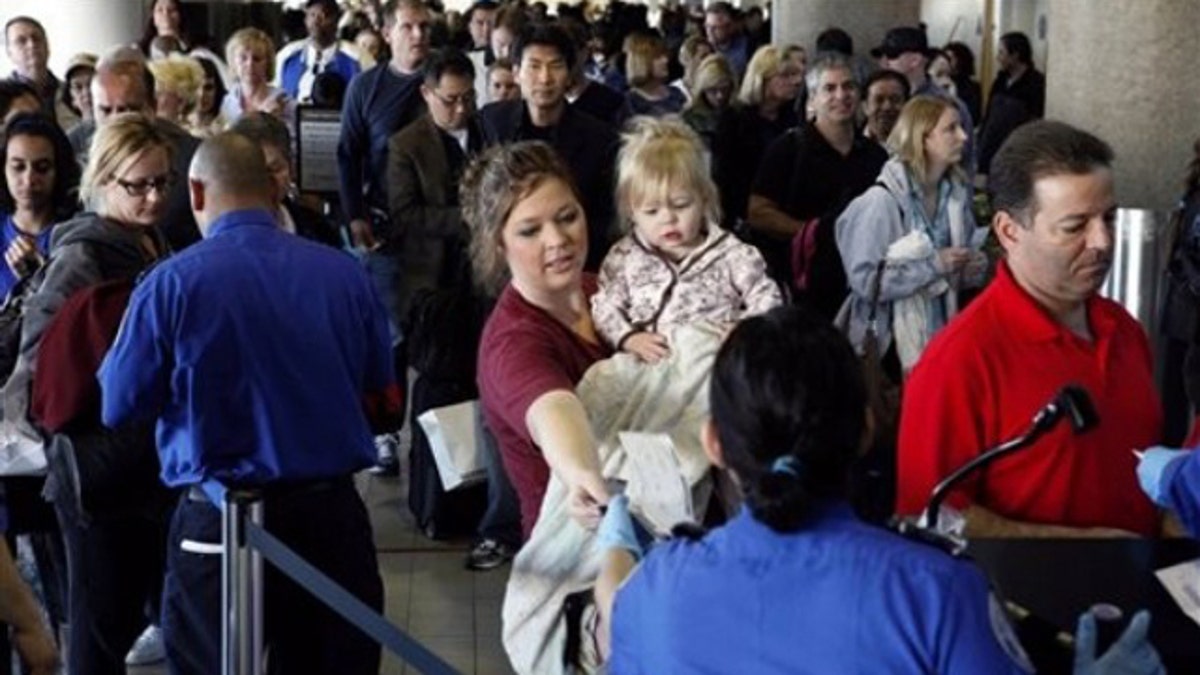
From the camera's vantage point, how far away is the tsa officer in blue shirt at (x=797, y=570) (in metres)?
2.33

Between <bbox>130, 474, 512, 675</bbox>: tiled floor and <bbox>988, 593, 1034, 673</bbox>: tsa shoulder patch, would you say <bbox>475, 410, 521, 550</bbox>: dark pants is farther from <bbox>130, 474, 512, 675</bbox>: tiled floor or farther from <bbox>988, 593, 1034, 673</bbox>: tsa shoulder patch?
<bbox>988, 593, 1034, 673</bbox>: tsa shoulder patch

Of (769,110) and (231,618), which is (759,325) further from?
(769,110)

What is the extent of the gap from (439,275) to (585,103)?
1.38 metres

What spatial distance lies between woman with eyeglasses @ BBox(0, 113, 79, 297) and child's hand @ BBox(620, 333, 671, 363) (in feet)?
8.88

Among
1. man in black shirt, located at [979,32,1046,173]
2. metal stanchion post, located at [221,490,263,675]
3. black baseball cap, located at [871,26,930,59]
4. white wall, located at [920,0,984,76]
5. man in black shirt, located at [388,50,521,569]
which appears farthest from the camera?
white wall, located at [920,0,984,76]

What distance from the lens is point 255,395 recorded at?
4.64 metres

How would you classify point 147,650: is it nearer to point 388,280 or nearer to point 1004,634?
point 388,280

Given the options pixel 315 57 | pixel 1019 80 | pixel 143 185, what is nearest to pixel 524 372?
pixel 143 185

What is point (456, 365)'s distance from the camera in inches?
282

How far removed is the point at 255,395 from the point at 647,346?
1.05 m

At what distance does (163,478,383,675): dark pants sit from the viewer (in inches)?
187

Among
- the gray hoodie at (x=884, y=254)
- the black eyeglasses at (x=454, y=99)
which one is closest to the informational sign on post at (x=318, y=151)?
the black eyeglasses at (x=454, y=99)

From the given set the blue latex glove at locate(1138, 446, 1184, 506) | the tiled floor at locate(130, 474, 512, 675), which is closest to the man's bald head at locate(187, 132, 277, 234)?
the tiled floor at locate(130, 474, 512, 675)

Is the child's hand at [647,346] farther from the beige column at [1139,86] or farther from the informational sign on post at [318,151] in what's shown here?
the informational sign on post at [318,151]
